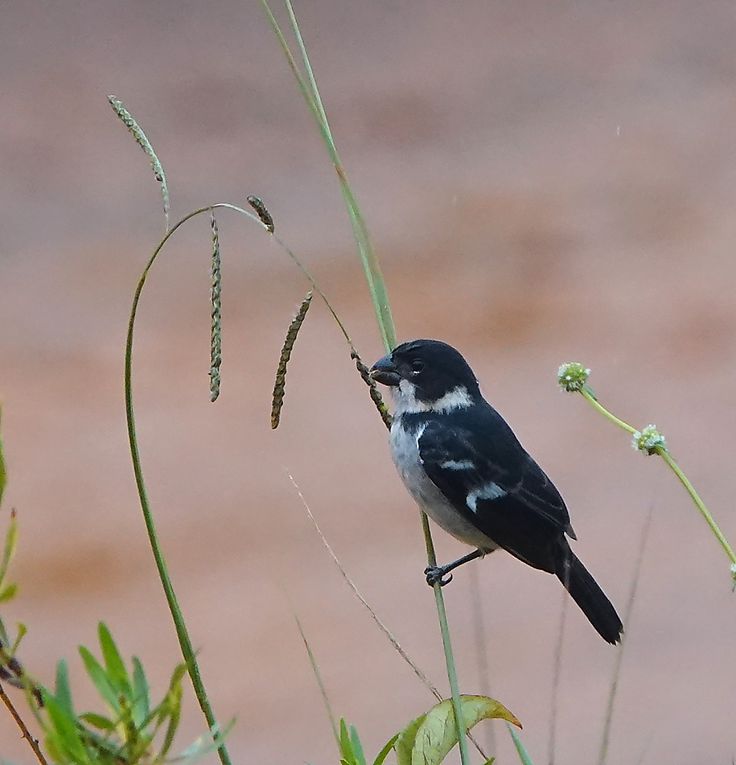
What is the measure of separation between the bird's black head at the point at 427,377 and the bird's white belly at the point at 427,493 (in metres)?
0.07

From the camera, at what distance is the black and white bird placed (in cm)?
223

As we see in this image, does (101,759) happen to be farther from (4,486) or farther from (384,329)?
(384,329)

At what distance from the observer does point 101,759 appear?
74 centimetres

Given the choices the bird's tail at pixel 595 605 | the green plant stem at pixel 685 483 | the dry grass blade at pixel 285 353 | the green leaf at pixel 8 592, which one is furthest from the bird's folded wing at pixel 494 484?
the green leaf at pixel 8 592

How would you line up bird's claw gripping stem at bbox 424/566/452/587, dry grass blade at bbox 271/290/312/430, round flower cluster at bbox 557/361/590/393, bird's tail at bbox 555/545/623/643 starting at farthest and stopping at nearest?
bird's tail at bbox 555/545/623/643 < round flower cluster at bbox 557/361/590/393 < bird's claw gripping stem at bbox 424/566/452/587 < dry grass blade at bbox 271/290/312/430

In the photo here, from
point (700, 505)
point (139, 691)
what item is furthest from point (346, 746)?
point (700, 505)

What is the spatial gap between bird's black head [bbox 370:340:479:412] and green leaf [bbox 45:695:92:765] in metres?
1.55

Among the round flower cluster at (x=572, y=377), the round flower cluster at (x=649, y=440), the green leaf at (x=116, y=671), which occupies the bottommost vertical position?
the green leaf at (x=116, y=671)

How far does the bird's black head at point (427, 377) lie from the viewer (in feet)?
7.57

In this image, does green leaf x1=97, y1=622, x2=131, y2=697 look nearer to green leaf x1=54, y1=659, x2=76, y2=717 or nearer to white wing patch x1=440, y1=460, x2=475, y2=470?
green leaf x1=54, y1=659, x2=76, y2=717

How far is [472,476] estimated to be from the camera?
230 cm

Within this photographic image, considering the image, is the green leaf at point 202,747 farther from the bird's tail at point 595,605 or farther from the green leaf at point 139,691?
the bird's tail at point 595,605

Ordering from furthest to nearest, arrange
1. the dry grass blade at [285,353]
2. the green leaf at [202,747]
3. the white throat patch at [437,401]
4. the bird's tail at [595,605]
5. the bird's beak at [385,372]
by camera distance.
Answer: the white throat patch at [437,401] → the bird's beak at [385,372] → the bird's tail at [595,605] → the dry grass blade at [285,353] → the green leaf at [202,747]

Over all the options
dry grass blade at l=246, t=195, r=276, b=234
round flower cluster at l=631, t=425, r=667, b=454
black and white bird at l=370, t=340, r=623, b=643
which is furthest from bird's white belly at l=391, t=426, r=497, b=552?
dry grass blade at l=246, t=195, r=276, b=234
